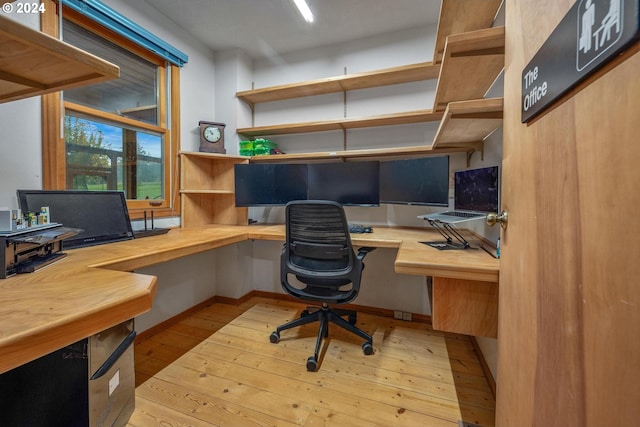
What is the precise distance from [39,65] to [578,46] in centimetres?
141

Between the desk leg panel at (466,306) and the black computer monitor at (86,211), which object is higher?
the black computer monitor at (86,211)

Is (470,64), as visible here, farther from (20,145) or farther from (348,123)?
(20,145)

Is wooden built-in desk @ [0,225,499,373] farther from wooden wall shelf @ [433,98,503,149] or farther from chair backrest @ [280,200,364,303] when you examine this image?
wooden wall shelf @ [433,98,503,149]

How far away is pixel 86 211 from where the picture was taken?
5.29 ft

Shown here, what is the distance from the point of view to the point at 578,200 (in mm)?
490

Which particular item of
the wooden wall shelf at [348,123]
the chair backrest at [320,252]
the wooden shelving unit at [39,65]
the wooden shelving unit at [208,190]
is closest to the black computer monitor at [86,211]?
the wooden shelving unit at [39,65]

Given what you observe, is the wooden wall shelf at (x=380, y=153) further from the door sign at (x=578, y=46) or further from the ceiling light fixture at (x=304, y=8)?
the door sign at (x=578, y=46)

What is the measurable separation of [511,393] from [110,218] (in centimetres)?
220

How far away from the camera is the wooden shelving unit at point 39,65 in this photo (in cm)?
70

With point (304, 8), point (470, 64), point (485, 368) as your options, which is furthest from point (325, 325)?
point (304, 8)

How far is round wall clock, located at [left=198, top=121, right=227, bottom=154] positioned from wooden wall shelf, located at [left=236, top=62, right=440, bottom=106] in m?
0.44

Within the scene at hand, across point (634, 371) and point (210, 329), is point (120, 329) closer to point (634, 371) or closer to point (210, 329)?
point (210, 329)

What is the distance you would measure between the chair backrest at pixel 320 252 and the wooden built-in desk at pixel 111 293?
0.38 m

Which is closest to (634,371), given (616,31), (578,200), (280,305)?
(578,200)
